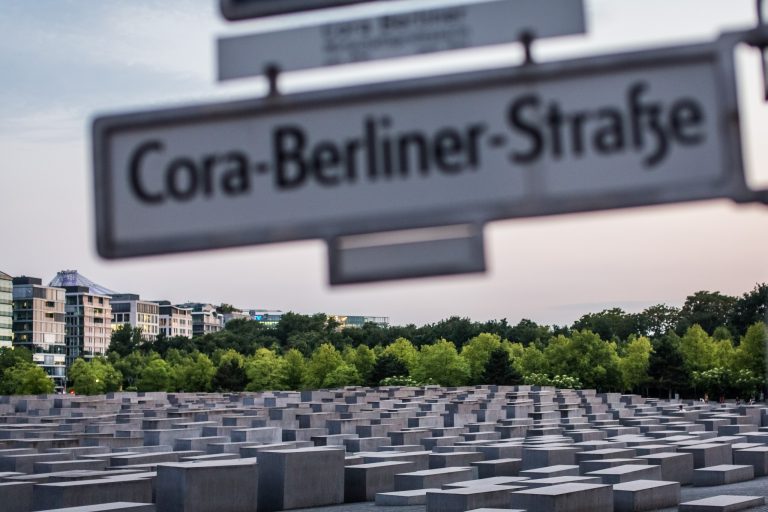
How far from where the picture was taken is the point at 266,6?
106 inches

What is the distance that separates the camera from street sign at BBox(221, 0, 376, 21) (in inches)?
106

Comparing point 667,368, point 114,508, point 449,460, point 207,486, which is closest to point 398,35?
point 114,508

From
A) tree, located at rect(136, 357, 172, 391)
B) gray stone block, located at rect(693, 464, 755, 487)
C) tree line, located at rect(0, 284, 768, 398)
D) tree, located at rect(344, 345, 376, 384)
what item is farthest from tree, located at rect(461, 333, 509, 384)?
gray stone block, located at rect(693, 464, 755, 487)

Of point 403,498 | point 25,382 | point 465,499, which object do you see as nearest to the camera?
point 465,499

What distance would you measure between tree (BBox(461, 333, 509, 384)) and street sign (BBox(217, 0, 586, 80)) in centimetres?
7502

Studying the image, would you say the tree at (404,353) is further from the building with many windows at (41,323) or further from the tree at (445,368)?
the building with many windows at (41,323)

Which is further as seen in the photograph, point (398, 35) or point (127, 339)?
point (127, 339)

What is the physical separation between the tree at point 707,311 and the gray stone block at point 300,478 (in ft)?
298

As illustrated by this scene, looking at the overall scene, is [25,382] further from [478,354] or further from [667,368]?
[667,368]

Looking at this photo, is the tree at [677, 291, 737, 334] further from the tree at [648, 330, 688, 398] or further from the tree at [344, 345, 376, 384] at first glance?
the tree at [344, 345, 376, 384]

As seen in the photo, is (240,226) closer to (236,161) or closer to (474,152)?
(236,161)

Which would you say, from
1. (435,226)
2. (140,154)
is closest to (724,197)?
(435,226)

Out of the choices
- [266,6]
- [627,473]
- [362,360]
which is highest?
[362,360]

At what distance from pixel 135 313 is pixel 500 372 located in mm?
127677
